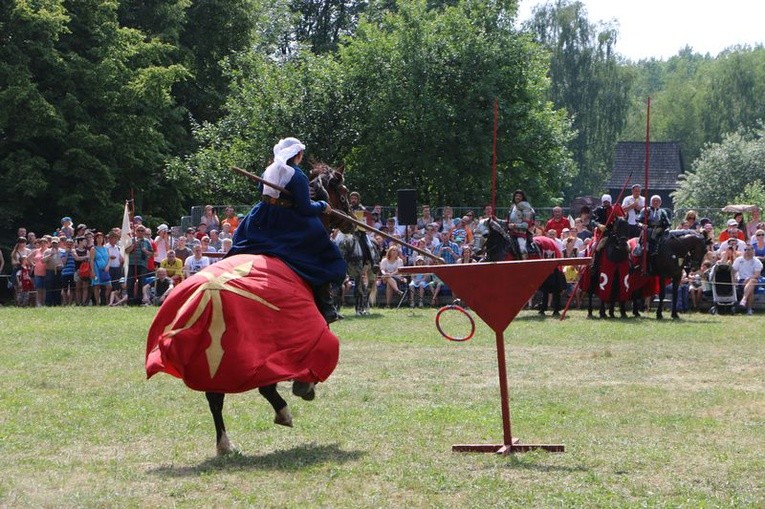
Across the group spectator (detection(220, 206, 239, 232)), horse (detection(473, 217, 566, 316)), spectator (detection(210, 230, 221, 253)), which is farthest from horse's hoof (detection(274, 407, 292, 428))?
spectator (detection(220, 206, 239, 232))

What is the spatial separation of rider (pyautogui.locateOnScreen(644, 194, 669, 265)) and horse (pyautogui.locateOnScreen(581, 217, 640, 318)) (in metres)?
0.43

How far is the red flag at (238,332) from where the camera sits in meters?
8.28

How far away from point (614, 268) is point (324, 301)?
13.5 metres

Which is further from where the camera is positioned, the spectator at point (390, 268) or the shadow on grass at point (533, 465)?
the spectator at point (390, 268)

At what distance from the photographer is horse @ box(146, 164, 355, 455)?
8.28m

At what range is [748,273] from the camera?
23547 mm

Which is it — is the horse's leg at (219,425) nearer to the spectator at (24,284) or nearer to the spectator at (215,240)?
the spectator at (215,240)

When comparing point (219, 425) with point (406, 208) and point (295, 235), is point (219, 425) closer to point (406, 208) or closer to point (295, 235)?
point (295, 235)

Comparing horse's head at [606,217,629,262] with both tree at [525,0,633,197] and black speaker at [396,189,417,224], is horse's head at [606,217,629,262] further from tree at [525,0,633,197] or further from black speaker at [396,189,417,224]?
tree at [525,0,633,197]

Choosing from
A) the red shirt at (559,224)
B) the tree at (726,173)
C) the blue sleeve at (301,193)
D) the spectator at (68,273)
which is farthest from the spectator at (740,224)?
the tree at (726,173)

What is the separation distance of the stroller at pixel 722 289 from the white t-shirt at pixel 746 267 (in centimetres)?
15

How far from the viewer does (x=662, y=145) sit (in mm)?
73625

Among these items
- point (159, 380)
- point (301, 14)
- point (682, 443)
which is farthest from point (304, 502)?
point (301, 14)

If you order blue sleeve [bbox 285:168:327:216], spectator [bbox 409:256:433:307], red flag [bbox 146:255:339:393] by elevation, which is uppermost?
blue sleeve [bbox 285:168:327:216]
